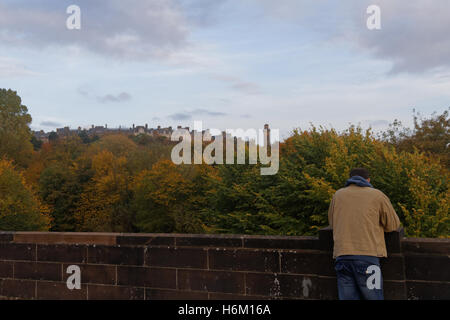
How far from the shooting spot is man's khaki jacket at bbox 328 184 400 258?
3.83m

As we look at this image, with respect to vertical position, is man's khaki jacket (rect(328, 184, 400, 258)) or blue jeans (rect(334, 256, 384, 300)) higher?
man's khaki jacket (rect(328, 184, 400, 258))

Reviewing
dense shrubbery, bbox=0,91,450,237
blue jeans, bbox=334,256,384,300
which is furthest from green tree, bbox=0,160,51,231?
blue jeans, bbox=334,256,384,300

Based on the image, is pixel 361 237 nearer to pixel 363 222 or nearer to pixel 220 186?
pixel 363 222

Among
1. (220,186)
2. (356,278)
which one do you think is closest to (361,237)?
(356,278)

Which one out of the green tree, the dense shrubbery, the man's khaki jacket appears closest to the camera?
the man's khaki jacket

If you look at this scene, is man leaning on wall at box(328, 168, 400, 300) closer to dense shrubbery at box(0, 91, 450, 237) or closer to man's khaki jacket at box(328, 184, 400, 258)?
man's khaki jacket at box(328, 184, 400, 258)

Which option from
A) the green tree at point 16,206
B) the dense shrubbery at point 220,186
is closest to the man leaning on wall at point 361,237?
the dense shrubbery at point 220,186

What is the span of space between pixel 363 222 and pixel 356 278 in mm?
511

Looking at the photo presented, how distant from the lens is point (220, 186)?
103 feet

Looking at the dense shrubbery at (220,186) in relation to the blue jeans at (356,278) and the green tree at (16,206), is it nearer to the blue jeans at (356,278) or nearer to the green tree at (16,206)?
the green tree at (16,206)

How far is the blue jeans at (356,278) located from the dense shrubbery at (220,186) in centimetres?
1659

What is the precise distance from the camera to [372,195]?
3859 mm
